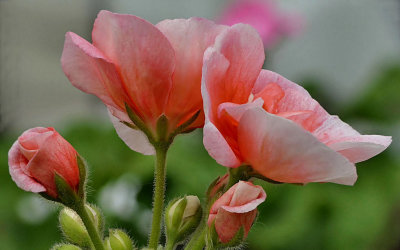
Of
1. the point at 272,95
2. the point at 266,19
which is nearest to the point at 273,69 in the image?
the point at 266,19

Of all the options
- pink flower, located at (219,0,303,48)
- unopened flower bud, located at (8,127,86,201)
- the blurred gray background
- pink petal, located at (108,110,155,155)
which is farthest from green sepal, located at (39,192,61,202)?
the blurred gray background

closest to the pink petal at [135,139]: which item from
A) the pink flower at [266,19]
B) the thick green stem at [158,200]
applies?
the thick green stem at [158,200]

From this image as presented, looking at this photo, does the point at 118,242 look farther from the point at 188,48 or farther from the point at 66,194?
the point at 188,48

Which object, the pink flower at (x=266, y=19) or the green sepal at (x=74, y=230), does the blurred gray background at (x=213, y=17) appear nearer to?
the pink flower at (x=266, y=19)

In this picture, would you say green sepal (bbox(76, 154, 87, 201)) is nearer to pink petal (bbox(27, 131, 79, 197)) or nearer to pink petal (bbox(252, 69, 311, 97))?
pink petal (bbox(27, 131, 79, 197))

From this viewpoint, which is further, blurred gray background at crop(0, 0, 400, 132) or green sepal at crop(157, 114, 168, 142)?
blurred gray background at crop(0, 0, 400, 132)

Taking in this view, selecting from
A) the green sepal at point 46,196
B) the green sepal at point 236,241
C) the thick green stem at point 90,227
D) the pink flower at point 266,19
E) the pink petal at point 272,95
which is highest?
the pink petal at point 272,95
